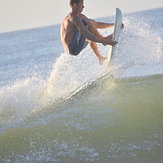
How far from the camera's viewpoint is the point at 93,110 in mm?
→ 4895

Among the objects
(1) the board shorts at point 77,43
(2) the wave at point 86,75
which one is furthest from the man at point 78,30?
(2) the wave at point 86,75

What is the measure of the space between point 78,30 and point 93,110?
148cm

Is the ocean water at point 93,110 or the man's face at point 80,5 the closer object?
the ocean water at point 93,110

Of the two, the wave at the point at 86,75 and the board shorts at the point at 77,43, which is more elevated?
the board shorts at the point at 77,43

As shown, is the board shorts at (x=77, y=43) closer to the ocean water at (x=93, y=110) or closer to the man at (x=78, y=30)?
the man at (x=78, y=30)

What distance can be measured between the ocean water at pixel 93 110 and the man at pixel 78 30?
986mm

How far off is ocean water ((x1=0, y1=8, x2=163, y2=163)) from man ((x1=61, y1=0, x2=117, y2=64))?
3.24ft

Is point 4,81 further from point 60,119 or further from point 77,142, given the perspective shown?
point 77,142

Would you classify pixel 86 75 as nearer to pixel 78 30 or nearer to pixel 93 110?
pixel 78 30

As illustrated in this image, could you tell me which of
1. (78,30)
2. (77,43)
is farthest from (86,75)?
(78,30)

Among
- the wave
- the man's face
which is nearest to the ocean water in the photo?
the wave

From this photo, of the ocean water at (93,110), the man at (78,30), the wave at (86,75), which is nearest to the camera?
the ocean water at (93,110)

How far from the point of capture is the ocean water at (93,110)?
3.81 metres

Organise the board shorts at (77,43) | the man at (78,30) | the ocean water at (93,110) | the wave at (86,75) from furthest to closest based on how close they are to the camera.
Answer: the wave at (86,75)
the board shorts at (77,43)
the man at (78,30)
the ocean water at (93,110)
